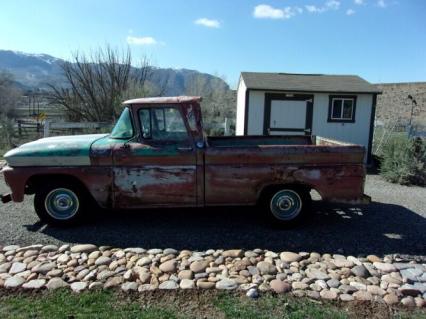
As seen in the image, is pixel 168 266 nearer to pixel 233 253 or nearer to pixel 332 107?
pixel 233 253

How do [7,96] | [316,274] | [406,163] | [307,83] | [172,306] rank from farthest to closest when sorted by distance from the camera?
1. [7,96]
2. [307,83]
3. [406,163]
4. [316,274]
5. [172,306]

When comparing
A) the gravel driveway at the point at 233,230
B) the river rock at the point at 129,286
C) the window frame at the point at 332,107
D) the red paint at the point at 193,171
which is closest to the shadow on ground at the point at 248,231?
the gravel driveway at the point at 233,230

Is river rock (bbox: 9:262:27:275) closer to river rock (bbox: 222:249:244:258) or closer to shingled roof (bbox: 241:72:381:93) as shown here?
river rock (bbox: 222:249:244:258)

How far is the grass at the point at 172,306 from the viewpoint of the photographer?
120 inches

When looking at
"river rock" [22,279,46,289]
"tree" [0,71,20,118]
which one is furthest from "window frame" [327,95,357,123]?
"tree" [0,71,20,118]

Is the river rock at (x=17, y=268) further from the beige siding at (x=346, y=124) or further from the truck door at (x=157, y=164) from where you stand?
the beige siding at (x=346, y=124)

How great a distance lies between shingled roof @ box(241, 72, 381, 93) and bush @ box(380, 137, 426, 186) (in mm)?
2864

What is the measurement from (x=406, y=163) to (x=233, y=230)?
6.20 m

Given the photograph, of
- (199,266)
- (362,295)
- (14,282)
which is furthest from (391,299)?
(14,282)

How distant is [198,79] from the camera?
97.8ft

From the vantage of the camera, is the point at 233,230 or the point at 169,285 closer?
the point at 169,285

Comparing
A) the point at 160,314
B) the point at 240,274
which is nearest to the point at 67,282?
the point at 160,314

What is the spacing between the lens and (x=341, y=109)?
1188cm

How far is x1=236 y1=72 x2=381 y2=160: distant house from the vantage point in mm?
11602
